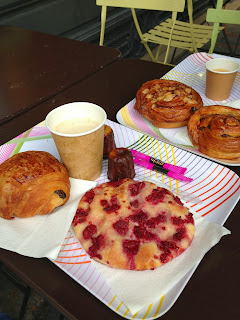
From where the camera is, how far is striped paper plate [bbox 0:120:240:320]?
2.05ft

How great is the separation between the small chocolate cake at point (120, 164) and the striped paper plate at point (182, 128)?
249mm

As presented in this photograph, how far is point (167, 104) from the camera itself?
1211mm

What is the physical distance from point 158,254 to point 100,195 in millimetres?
259

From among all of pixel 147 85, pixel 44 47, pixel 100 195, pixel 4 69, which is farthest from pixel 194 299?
pixel 44 47

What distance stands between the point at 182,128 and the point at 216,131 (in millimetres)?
196

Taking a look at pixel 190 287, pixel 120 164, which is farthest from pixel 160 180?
pixel 190 287

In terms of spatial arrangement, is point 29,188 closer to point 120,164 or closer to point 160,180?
point 120,164

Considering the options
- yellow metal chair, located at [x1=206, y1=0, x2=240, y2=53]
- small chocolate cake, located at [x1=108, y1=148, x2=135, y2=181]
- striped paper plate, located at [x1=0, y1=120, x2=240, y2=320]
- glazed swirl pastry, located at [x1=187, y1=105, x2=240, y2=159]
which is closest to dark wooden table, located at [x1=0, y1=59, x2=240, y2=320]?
striped paper plate, located at [x1=0, y1=120, x2=240, y2=320]

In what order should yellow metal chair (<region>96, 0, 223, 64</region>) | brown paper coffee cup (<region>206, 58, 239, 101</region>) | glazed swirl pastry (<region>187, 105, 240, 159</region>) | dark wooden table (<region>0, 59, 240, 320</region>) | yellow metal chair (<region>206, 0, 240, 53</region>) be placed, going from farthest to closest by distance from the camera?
yellow metal chair (<region>96, 0, 223, 64</region>) → yellow metal chair (<region>206, 0, 240, 53</region>) → brown paper coffee cup (<region>206, 58, 239, 101</region>) → glazed swirl pastry (<region>187, 105, 240, 159</region>) → dark wooden table (<region>0, 59, 240, 320</region>)

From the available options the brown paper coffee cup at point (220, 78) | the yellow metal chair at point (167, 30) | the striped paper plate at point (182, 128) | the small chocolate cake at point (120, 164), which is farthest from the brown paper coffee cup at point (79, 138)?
the yellow metal chair at point (167, 30)

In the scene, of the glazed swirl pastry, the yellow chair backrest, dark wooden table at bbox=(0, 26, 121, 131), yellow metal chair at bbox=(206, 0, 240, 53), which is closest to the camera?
the glazed swirl pastry

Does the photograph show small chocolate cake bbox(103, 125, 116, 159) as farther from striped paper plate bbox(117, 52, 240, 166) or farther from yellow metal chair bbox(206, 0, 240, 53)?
yellow metal chair bbox(206, 0, 240, 53)

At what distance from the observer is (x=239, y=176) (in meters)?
0.94

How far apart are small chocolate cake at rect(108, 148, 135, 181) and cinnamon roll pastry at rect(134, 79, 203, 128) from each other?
12.8 inches
